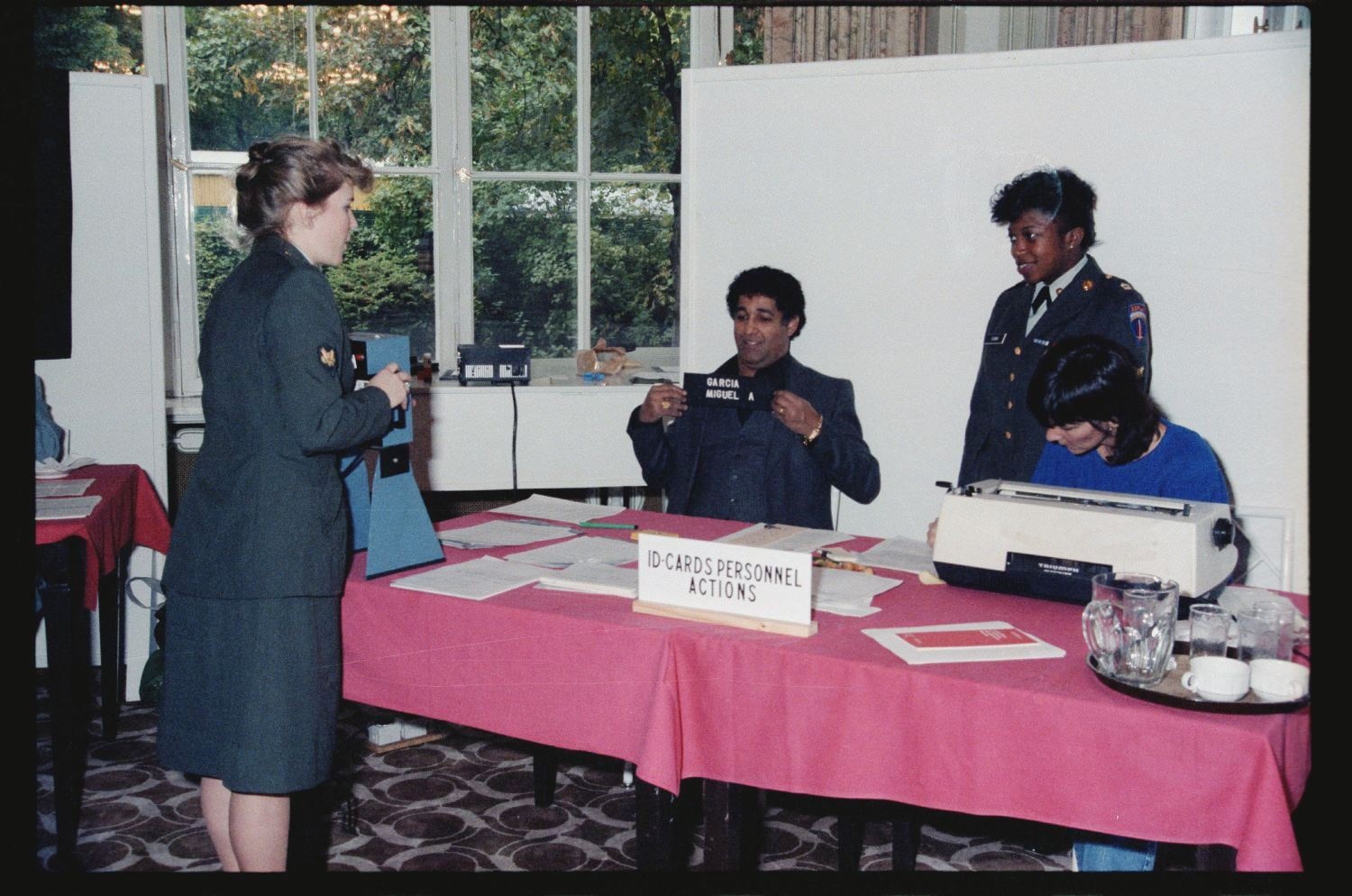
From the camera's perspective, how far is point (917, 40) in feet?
12.9

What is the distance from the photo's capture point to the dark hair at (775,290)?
2998 mm

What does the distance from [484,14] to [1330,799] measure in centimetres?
346

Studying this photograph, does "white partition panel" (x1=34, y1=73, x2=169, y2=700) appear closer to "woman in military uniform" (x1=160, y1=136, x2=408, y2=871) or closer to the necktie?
"woman in military uniform" (x1=160, y1=136, x2=408, y2=871)

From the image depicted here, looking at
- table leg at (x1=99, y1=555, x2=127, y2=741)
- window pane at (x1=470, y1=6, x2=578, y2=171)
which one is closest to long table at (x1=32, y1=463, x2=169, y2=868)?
table leg at (x1=99, y1=555, x2=127, y2=741)

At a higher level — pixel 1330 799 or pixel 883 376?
pixel 883 376

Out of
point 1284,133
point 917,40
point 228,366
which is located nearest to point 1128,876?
point 228,366

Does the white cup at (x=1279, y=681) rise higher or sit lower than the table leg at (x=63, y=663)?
higher

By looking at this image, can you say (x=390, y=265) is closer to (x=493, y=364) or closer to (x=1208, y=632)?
(x=493, y=364)

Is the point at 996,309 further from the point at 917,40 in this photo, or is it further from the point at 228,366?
the point at 228,366

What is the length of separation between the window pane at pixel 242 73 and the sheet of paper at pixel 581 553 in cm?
221

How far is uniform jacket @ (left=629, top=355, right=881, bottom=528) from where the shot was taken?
281 cm

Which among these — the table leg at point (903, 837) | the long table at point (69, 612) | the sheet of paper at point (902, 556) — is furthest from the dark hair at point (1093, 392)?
the long table at point (69, 612)

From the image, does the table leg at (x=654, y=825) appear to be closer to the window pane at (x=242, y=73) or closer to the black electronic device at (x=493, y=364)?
the black electronic device at (x=493, y=364)

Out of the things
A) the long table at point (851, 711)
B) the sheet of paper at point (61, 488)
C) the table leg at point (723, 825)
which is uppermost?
the sheet of paper at point (61, 488)
